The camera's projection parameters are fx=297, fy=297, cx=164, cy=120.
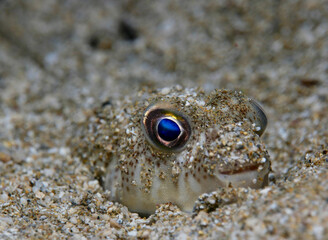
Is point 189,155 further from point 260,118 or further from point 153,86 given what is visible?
point 153,86

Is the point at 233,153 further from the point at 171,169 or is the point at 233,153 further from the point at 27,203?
the point at 27,203

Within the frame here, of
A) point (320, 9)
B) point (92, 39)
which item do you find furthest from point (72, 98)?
point (320, 9)

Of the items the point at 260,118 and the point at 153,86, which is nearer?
the point at 260,118

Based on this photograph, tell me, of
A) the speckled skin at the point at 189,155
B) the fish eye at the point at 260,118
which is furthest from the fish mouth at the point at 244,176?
the fish eye at the point at 260,118

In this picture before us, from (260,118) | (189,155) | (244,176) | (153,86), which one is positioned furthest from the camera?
(153,86)

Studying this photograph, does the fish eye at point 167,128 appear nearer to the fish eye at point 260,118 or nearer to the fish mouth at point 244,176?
the fish mouth at point 244,176

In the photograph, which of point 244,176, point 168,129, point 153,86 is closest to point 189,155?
point 168,129
